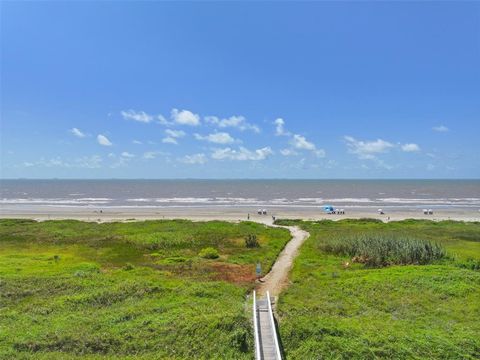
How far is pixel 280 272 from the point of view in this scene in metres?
25.5

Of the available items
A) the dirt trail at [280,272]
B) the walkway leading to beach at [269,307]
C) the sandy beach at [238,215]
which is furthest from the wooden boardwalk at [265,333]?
the sandy beach at [238,215]

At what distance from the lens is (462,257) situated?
28.3m

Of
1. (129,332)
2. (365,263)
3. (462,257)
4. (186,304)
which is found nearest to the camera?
(129,332)

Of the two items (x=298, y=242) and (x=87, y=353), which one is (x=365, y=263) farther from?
(x=87, y=353)

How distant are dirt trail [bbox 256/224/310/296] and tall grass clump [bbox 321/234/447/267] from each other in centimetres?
481

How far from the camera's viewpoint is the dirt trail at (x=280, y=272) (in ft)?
71.1

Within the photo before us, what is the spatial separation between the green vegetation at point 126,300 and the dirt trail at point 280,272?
771 millimetres

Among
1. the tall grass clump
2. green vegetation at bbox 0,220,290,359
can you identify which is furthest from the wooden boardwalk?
the tall grass clump

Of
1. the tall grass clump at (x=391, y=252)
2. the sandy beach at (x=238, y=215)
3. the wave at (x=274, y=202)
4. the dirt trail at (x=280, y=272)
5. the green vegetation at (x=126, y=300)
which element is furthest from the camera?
the wave at (x=274, y=202)

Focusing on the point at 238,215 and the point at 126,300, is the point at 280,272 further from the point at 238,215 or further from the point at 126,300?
the point at 238,215

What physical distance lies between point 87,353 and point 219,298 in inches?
290

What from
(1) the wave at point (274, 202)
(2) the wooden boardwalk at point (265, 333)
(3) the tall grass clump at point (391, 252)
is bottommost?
(2) the wooden boardwalk at point (265, 333)

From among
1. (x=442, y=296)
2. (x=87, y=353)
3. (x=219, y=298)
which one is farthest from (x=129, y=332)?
(x=442, y=296)

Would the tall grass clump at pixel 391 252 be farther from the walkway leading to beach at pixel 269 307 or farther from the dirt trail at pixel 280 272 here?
the walkway leading to beach at pixel 269 307
